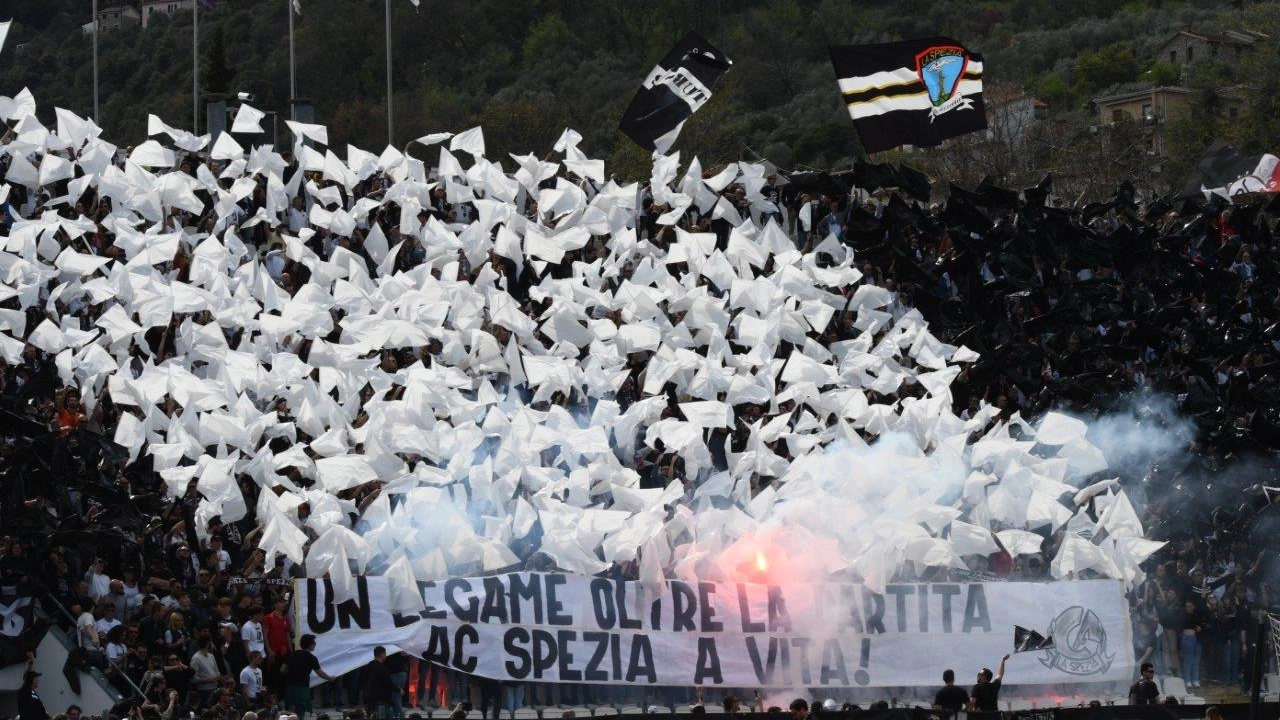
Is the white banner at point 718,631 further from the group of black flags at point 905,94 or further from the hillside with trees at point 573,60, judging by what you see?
the hillside with trees at point 573,60

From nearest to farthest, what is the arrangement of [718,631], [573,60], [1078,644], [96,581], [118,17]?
[96,581], [718,631], [1078,644], [573,60], [118,17]

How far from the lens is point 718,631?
1712cm

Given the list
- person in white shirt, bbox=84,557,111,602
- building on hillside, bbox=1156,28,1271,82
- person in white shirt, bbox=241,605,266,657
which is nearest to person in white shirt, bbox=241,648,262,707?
person in white shirt, bbox=241,605,266,657

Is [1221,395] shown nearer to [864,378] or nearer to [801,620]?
[864,378]

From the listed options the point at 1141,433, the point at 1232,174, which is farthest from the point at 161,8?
the point at 1141,433

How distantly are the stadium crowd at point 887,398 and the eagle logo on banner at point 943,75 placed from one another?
1588 mm

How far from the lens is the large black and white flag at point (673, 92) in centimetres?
2723

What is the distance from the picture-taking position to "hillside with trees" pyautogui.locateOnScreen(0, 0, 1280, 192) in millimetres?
64375

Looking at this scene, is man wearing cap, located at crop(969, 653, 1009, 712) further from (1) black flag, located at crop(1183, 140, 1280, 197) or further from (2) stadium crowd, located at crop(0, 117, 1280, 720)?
(1) black flag, located at crop(1183, 140, 1280, 197)

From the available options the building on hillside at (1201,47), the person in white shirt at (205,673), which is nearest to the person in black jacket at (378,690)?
the person in white shirt at (205,673)

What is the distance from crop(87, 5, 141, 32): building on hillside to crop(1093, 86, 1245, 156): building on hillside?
4151cm

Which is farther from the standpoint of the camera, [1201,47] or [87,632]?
[1201,47]

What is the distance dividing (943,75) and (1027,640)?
12260mm

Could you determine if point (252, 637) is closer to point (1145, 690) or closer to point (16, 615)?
point (16, 615)
